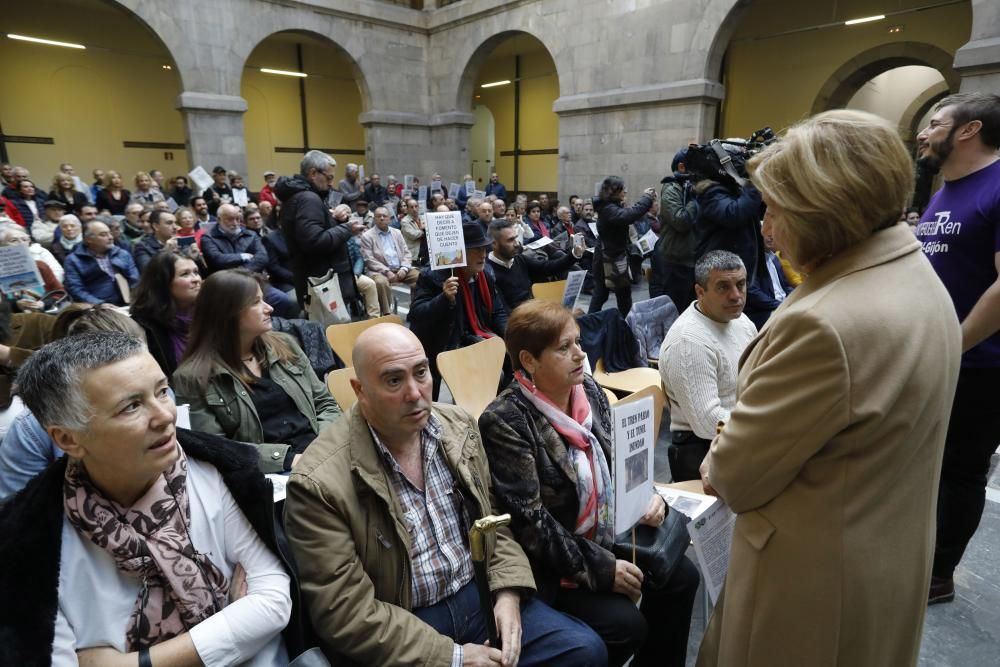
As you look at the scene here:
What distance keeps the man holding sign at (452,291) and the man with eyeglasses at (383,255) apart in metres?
3.21

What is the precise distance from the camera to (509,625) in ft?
5.46

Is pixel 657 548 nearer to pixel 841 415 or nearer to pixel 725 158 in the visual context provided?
pixel 841 415

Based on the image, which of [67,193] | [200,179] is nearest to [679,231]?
[67,193]

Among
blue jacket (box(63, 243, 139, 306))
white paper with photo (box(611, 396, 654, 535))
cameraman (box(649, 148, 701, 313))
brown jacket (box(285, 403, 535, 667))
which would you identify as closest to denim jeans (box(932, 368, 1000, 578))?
white paper with photo (box(611, 396, 654, 535))

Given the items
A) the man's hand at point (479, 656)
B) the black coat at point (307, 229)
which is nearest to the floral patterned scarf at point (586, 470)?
the man's hand at point (479, 656)

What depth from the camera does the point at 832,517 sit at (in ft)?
3.77


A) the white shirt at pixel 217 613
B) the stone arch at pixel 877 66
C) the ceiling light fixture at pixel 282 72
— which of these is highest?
the ceiling light fixture at pixel 282 72

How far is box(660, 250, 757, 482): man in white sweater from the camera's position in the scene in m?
2.52

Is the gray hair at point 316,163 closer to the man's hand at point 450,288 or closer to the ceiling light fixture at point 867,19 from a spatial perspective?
the man's hand at point 450,288

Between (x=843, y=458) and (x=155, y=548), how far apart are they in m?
1.54

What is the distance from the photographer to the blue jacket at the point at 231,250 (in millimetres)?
5566

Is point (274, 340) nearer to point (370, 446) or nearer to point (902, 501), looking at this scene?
point (370, 446)

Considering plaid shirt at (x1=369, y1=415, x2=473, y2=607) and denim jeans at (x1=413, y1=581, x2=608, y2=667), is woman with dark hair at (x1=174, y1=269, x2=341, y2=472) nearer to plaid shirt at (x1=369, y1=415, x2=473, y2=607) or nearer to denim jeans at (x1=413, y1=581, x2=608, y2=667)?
plaid shirt at (x1=369, y1=415, x2=473, y2=607)

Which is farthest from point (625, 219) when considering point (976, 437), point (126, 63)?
point (126, 63)
